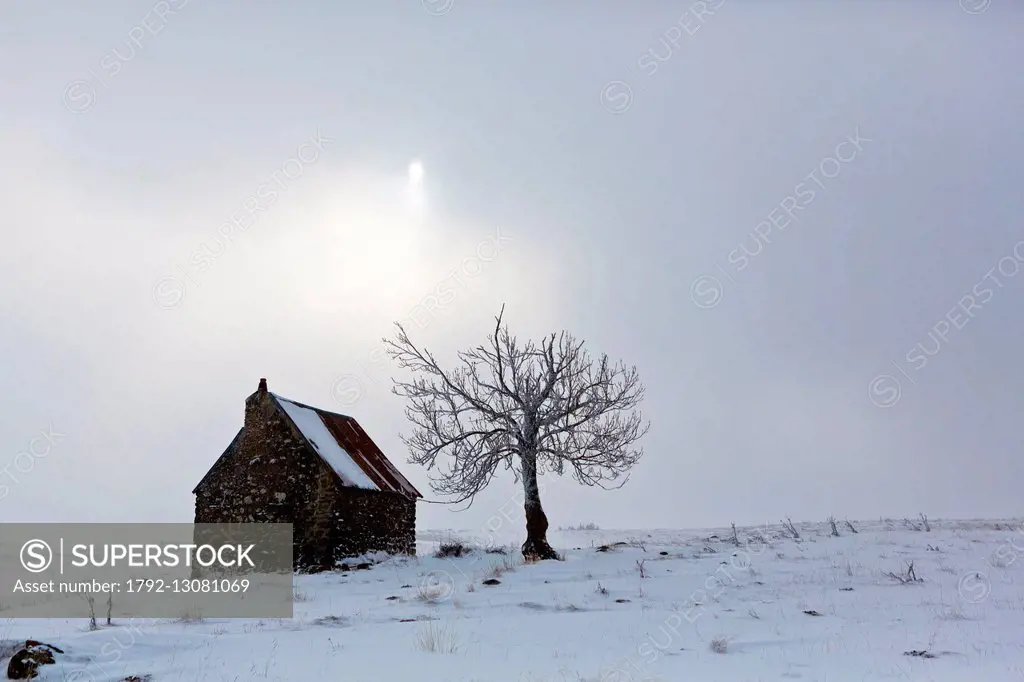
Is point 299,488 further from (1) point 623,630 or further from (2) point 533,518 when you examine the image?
(1) point 623,630

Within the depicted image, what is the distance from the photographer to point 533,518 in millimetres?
19141

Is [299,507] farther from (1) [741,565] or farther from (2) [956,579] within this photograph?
(2) [956,579]

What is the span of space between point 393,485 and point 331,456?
3.11 meters

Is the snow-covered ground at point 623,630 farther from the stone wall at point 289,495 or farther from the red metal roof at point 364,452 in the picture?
the red metal roof at point 364,452

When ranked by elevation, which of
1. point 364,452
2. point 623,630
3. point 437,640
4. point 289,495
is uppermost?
point 364,452

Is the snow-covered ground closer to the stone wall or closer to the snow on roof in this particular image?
the stone wall

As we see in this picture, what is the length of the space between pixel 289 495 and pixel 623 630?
14.3 metres

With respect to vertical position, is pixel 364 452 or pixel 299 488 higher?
pixel 364 452

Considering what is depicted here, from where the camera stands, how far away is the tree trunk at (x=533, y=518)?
18797 millimetres

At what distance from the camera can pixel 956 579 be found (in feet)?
40.3

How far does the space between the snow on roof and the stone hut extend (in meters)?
0.04

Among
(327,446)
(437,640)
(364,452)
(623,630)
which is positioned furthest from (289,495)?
(623,630)

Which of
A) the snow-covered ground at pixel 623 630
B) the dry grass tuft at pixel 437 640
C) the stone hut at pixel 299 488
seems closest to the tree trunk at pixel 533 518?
the snow-covered ground at pixel 623 630

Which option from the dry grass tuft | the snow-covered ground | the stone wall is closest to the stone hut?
the stone wall
